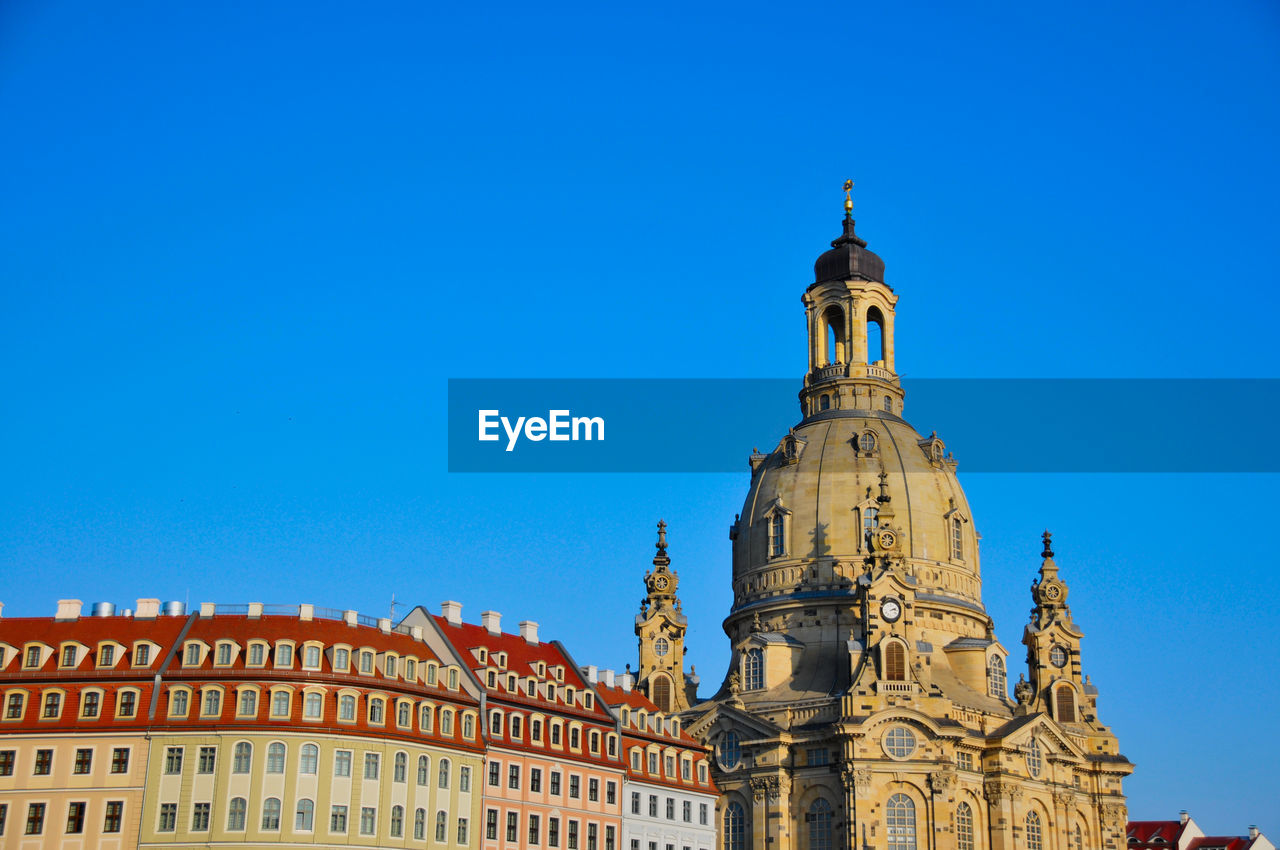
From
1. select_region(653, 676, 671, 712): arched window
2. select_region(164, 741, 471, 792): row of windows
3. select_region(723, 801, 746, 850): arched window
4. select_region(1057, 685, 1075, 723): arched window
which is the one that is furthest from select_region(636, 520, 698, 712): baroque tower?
select_region(164, 741, 471, 792): row of windows

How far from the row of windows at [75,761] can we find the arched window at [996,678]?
63205mm

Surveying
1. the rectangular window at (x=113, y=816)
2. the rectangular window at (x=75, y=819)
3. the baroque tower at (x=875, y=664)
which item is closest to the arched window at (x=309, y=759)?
the rectangular window at (x=113, y=816)

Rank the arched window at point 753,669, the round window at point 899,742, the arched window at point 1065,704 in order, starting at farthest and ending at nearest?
the arched window at point 1065,704, the arched window at point 753,669, the round window at point 899,742

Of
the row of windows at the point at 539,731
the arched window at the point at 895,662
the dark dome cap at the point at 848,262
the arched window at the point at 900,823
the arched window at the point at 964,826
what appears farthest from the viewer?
the dark dome cap at the point at 848,262

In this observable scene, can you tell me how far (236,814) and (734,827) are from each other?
46980 millimetres

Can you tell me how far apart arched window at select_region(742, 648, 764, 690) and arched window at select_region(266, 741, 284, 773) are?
4844cm

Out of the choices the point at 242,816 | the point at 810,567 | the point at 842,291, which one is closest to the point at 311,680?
the point at 242,816

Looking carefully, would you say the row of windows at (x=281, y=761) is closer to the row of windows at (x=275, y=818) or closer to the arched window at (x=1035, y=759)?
the row of windows at (x=275, y=818)

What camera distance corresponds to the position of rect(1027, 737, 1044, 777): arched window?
104 metres

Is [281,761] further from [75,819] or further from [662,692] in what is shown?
[662,692]

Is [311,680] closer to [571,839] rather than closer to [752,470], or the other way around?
[571,839]

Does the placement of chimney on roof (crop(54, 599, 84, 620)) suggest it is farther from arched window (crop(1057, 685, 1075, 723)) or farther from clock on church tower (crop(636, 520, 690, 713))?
arched window (crop(1057, 685, 1075, 723))

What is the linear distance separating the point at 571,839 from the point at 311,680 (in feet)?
56.3

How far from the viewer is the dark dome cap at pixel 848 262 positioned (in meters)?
125
